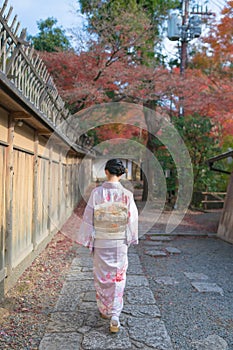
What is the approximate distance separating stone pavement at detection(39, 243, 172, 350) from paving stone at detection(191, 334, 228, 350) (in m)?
0.24

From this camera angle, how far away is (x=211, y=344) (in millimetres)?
3031

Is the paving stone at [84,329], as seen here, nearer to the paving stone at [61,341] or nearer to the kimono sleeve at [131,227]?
the paving stone at [61,341]

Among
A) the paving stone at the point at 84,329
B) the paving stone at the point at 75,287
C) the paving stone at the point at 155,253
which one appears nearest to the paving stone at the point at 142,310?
the paving stone at the point at 84,329

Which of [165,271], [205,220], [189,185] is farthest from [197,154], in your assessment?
[165,271]

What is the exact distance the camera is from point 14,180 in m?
4.55

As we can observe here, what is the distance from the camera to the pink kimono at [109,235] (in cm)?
346

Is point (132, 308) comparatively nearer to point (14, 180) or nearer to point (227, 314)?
point (227, 314)

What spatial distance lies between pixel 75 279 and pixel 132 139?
17.3 meters

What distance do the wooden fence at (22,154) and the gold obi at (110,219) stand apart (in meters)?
Answer: 1.21

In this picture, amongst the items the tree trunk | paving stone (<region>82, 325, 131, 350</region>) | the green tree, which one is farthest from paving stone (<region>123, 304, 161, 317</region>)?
the tree trunk

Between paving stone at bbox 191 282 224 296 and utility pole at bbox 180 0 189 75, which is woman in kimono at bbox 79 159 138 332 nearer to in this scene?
paving stone at bbox 191 282 224 296

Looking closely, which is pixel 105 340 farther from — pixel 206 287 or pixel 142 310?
pixel 206 287

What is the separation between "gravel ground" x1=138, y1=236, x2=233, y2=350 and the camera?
3.34 metres

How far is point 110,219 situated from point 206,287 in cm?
207
